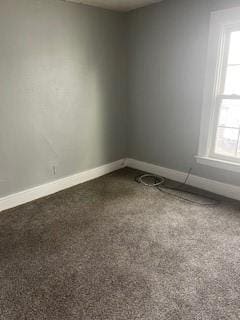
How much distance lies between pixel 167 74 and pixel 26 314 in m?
2.91

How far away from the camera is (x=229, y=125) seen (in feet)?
9.45

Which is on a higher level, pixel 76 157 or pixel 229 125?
pixel 229 125

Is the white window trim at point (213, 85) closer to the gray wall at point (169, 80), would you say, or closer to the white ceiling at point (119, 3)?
the gray wall at point (169, 80)

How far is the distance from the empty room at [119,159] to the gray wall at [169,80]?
2cm

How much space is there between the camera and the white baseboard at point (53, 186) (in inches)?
110

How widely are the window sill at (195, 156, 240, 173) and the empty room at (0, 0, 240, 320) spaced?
0.05 ft

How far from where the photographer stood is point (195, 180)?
10.8 feet

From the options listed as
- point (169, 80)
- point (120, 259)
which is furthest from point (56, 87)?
point (120, 259)

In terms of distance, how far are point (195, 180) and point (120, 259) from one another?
1702mm

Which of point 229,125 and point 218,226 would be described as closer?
point 218,226

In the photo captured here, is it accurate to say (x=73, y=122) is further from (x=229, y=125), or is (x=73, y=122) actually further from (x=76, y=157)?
(x=229, y=125)

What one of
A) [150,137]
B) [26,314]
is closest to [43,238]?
[26,314]

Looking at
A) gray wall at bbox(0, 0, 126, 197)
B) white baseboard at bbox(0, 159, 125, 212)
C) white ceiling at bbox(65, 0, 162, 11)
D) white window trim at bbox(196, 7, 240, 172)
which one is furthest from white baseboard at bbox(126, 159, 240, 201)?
white ceiling at bbox(65, 0, 162, 11)

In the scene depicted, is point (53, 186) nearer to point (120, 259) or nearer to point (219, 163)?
point (120, 259)
